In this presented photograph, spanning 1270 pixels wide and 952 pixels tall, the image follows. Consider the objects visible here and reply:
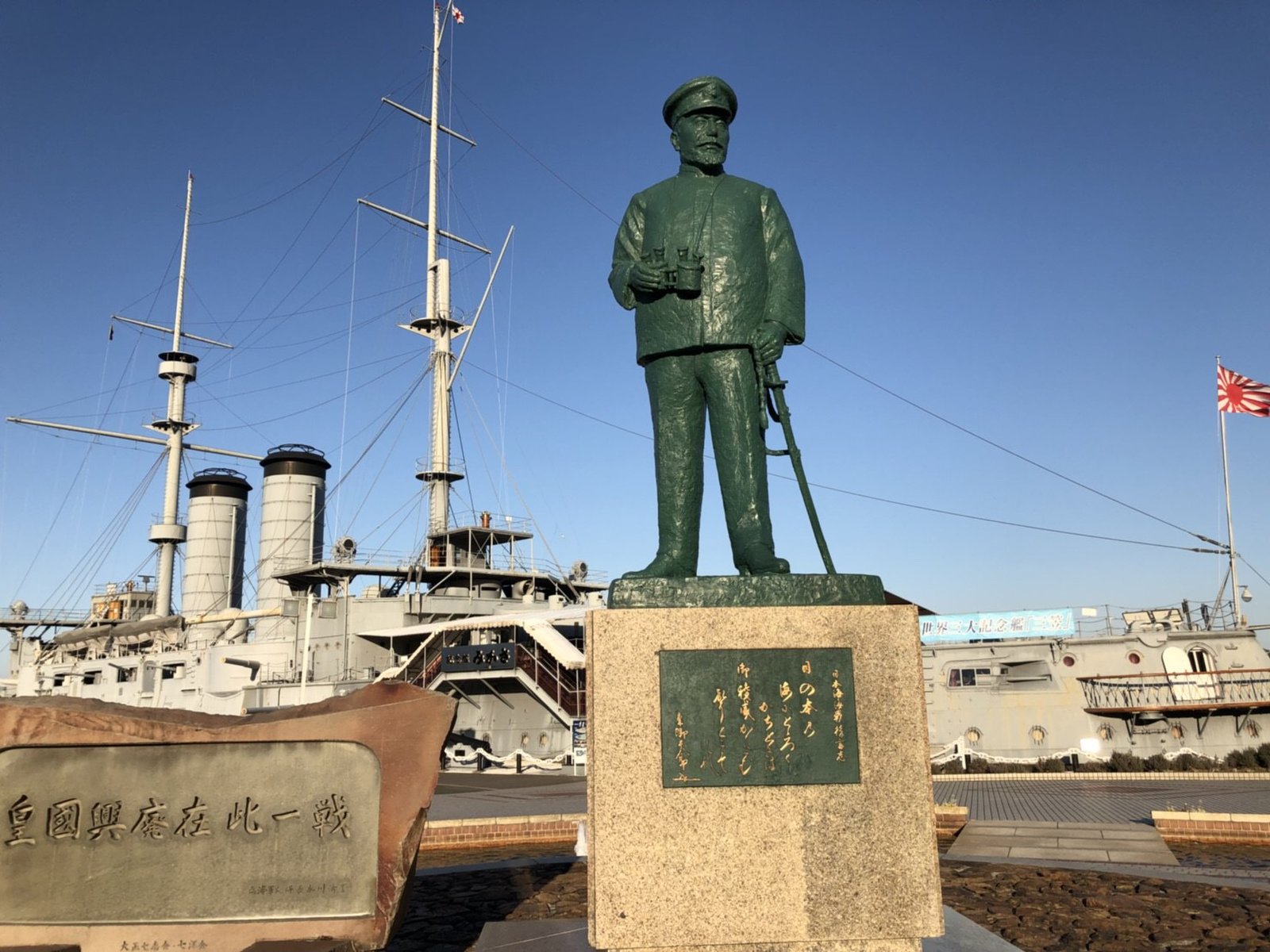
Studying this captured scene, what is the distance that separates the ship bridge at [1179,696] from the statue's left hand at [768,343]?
20.6 metres

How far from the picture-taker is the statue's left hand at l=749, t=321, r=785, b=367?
16.1 ft

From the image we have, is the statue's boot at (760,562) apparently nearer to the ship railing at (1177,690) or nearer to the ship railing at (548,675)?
the ship railing at (548,675)

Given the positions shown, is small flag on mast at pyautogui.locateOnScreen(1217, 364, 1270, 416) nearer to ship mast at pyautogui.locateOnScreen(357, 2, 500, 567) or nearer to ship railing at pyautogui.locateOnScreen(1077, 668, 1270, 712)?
ship railing at pyautogui.locateOnScreen(1077, 668, 1270, 712)

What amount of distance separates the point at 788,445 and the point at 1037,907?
150 inches

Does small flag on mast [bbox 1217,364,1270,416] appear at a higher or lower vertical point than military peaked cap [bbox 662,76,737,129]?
higher

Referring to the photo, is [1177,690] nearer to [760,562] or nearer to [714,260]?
[760,562]

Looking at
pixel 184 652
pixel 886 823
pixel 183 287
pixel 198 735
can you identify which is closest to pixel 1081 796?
pixel 886 823

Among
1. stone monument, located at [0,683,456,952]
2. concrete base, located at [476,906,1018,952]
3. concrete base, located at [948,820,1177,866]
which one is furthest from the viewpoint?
concrete base, located at [948,820,1177,866]

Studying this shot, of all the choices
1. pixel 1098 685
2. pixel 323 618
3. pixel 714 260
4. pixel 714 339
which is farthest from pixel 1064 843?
pixel 323 618

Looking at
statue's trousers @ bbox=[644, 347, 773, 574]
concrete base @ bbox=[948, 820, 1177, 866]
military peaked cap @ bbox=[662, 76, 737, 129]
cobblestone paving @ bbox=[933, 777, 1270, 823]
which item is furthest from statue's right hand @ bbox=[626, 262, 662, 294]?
cobblestone paving @ bbox=[933, 777, 1270, 823]

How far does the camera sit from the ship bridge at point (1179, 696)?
21141mm

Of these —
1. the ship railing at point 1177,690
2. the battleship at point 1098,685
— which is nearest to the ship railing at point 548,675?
the battleship at point 1098,685

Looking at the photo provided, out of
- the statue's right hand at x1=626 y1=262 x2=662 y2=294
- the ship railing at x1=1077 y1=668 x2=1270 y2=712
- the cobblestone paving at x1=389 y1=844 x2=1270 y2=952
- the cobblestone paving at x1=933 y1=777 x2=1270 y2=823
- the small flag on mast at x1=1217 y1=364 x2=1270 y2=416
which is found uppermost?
the small flag on mast at x1=1217 y1=364 x2=1270 y2=416

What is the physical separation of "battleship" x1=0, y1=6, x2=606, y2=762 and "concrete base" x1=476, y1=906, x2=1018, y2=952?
15.8m
